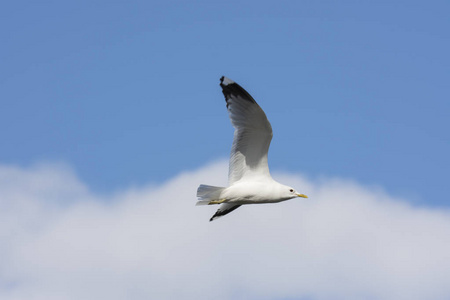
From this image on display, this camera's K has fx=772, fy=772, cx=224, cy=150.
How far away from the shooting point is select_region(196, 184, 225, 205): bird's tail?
17250 millimetres

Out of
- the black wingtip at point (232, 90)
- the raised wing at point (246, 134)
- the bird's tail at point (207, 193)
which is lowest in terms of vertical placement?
the bird's tail at point (207, 193)

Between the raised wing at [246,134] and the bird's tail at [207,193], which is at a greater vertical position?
the raised wing at [246,134]

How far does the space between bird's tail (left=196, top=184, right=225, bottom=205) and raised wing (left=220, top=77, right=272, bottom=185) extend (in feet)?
1.92

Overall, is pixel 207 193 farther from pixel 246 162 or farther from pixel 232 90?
pixel 232 90

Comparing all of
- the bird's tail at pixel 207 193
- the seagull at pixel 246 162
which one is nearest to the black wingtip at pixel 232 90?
the seagull at pixel 246 162

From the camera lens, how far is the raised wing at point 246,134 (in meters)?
17.0

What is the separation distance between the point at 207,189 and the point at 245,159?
3.79 feet

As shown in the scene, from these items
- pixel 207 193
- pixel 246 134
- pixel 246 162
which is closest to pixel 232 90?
pixel 246 134

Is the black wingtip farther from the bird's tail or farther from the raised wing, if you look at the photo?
the bird's tail

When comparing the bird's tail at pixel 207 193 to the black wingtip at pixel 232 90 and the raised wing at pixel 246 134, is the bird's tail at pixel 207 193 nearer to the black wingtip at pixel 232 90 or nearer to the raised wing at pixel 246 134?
the raised wing at pixel 246 134

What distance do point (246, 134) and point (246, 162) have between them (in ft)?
2.44

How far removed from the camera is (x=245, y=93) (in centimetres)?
1689

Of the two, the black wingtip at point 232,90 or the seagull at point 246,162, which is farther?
the seagull at point 246,162

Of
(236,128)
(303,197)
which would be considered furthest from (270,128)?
(303,197)
